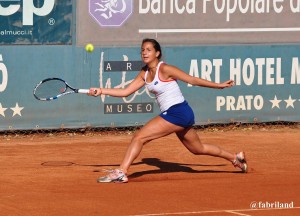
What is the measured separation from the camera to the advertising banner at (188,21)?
55.0ft

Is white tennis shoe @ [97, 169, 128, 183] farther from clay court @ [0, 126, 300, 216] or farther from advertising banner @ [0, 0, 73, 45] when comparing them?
advertising banner @ [0, 0, 73, 45]

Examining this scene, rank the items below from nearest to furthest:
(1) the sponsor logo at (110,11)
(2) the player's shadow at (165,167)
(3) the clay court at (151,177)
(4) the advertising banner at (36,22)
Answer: (3) the clay court at (151,177) < (2) the player's shadow at (165,167) < (4) the advertising banner at (36,22) < (1) the sponsor logo at (110,11)

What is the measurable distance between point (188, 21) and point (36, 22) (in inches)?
103

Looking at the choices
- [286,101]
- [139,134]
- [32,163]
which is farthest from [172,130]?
[286,101]

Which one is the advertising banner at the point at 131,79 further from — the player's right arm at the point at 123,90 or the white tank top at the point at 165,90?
the white tank top at the point at 165,90

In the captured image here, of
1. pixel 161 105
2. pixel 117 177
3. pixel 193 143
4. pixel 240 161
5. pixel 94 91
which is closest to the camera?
pixel 94 91

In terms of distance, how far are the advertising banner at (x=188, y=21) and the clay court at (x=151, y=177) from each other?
5.30 feet

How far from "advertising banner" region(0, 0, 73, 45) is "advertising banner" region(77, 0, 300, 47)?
245 millimetres

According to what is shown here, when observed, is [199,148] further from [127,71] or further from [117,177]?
[127,71]

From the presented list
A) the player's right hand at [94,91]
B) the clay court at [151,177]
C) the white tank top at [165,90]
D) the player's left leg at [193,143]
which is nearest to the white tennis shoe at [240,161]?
the clay court at [151,177]

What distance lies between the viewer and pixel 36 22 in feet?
53.7

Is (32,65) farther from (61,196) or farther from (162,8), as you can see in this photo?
(61,196)

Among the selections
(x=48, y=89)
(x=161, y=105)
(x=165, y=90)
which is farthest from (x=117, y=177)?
(x=48, y=89)

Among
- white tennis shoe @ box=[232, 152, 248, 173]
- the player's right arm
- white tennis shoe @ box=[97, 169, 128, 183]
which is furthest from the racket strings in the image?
white tennis shoe @ box=[232, 152, 248, 173]
